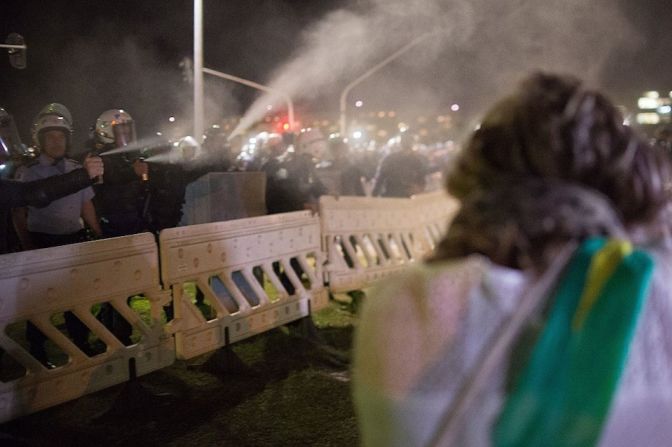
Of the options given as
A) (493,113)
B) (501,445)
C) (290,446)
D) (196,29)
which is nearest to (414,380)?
(501,445)

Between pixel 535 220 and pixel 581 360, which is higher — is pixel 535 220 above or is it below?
above

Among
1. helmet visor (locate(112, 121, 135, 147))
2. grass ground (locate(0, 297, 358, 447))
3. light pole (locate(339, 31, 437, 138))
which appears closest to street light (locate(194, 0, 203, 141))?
light pole (locate(339, 31, 437, 138))

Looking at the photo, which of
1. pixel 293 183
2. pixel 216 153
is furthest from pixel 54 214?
pixel 216 153

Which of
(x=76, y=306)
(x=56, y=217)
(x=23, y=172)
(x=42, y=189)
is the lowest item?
(x=76, y=306)

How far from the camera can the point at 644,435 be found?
115 cm

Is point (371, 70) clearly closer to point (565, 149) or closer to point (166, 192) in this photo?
point (166, 192)

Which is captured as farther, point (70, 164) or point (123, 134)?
point (123, 134)

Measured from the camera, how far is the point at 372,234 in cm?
838

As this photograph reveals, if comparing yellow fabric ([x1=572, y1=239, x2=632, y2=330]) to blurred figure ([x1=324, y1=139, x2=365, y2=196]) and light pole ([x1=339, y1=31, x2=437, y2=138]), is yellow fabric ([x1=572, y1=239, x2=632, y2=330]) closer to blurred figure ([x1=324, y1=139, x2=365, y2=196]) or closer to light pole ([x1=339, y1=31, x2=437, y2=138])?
blurred figure ([x1=324, y1=139, x2=365, y2=196])

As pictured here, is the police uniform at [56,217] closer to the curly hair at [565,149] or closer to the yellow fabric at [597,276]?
the curly hair at [565,149]

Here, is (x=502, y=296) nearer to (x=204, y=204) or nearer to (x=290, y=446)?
(x=290, y=446)

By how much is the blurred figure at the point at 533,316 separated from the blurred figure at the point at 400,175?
9.64 meters

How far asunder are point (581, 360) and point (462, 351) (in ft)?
0.62

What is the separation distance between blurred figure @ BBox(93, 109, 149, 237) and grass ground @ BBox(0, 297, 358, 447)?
5.62ft
